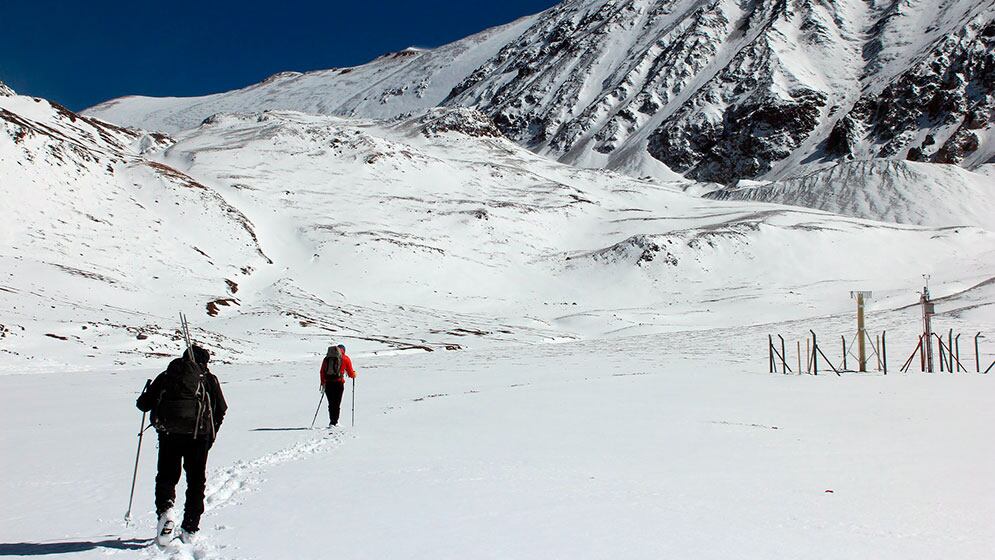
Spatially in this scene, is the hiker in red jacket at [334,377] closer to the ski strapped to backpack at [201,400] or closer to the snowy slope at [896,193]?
the ski strapped to backpack at [201,400]

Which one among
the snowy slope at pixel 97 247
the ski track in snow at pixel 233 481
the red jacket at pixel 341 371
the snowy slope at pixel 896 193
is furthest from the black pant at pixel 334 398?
the snowy slope at pixel 896 193

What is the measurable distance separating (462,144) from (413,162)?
105ft

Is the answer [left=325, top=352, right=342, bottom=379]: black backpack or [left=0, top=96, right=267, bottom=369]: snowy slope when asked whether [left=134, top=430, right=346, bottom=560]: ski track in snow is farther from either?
[left=0, top=96, right=267, bottom=369]: snowy slope

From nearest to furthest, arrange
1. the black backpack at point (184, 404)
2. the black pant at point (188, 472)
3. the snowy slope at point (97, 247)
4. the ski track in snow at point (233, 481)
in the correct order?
the ski track in snow at point (233, 481)
the black pant at point (188, 472)
the black backpack at point (184, 404)
the snowy slope at point (97, 247)

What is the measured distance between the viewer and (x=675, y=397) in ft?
58.4

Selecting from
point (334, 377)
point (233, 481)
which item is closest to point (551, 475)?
point (233, 481)

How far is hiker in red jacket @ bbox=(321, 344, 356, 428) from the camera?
45.6 feet

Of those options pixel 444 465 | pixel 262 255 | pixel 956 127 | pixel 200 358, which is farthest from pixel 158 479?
pixel 956 127

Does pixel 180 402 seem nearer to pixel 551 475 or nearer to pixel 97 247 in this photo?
pixel 551 475

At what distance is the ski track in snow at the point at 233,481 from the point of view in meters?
6.20

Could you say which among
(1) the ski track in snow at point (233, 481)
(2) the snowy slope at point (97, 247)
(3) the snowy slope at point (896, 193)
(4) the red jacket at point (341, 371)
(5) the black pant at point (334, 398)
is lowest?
(1) the ski track in snow at point (233, 481)

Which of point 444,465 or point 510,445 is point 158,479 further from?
point 510,445

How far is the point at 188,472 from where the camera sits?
687 cm

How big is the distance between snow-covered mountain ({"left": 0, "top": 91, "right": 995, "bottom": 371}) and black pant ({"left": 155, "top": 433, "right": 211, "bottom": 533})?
25.5 m
